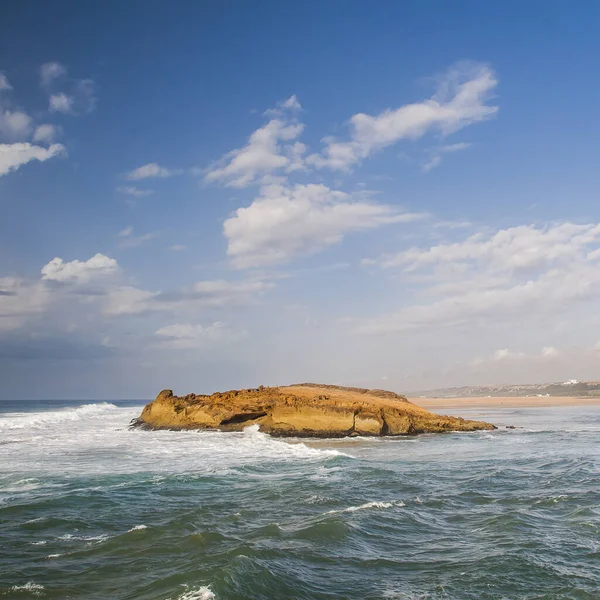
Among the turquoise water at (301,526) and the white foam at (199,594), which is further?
the turquoise water at (301,526)

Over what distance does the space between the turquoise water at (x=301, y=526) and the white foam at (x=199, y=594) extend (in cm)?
4

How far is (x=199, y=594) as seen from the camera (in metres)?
9.34

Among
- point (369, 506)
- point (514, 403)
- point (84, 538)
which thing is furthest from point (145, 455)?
point (514, 403)

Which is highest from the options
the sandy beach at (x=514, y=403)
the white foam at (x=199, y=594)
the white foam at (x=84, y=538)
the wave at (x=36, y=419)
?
the white foam at (x=199, y=594)

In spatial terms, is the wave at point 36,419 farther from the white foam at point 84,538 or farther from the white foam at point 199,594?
the white foam at point 199,594

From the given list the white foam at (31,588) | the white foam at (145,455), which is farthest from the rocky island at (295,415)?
the white foam at (31,588)

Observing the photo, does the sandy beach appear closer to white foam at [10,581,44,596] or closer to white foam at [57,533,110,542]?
white foam at [57,533,110,542]

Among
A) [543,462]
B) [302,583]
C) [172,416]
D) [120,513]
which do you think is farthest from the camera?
[172,416]

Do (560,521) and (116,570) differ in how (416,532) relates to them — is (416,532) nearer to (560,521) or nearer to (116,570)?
(560,521)

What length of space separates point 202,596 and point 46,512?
28.5 ft

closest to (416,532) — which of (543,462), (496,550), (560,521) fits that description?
(496,550)

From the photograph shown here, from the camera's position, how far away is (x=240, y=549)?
463 inches

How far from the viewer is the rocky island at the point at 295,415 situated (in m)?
36.3

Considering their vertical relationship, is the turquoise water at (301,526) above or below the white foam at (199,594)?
below
